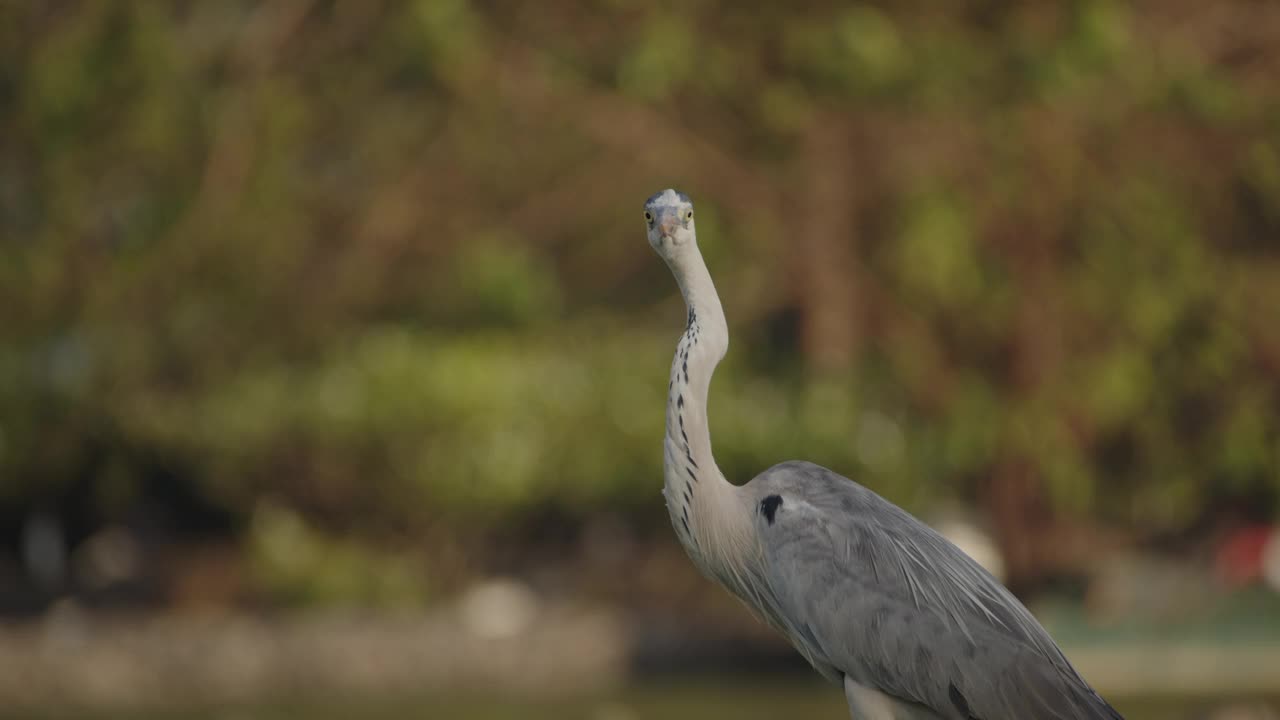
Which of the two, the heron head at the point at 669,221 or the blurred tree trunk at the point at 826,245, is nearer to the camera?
the heron head at the point at 669,221

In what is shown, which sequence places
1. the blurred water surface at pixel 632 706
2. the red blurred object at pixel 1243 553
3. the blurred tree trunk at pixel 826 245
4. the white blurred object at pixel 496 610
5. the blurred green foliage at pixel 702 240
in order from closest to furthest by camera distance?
the blurred water surface at pixel 632 706
the white blurred object at pixel 496 610
the blurred green foliage at pixel 702 240
the red blurred object at pixel 1243 553
the blurred tree trunk at pixel 826 245

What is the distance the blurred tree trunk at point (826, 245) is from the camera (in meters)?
23.5

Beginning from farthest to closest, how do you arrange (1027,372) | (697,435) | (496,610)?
1. (1027,372)
2. (496,610)
3. (697,435)

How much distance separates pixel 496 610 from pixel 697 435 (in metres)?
12.7

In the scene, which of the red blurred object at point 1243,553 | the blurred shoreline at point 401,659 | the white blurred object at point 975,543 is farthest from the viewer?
the red blurred object at point 1243,553

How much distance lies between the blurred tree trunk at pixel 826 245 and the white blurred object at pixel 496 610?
4.83m

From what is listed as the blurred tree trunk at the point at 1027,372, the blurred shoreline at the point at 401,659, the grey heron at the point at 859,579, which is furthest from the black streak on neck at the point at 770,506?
the blurred tree trunk at the point at 1027,372

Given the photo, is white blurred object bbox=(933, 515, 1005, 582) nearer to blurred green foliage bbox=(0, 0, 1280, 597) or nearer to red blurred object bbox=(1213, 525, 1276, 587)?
blurred green foliage bbox=(0, 0, 1280, 597)

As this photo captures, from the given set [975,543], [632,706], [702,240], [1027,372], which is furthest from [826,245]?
[632,706]

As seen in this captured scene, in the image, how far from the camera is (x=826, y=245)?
23906 millimetres

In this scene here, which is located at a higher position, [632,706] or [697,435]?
[632,706]

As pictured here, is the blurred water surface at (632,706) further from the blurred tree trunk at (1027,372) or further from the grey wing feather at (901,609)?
the grey wing feather at (901,609)

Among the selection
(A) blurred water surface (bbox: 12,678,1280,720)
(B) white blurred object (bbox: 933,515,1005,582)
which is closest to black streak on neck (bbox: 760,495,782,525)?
(A) blurred water surface (bbox: 12,678,1280,720)

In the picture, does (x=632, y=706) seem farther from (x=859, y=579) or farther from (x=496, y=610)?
(x=859, y=579)
